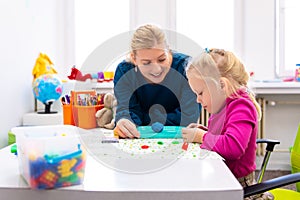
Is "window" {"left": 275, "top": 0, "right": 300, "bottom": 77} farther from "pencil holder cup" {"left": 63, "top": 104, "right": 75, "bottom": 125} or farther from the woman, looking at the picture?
"pencil holder cup" {"left": 63, "top": 104, "right": 75, "bottom": 125}

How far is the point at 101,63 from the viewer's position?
178 cm

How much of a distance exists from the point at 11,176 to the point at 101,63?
1.03 meters

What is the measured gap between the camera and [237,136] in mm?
1076

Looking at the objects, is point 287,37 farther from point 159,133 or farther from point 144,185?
point 144,185

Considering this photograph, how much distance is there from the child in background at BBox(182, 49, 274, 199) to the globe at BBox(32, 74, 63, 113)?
3.61 feet

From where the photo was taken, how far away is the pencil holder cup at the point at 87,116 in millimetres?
1559

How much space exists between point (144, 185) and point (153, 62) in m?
0.73

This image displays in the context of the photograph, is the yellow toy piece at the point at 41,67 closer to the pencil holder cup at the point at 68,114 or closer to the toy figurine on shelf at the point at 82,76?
the toy figurine on shelf at the point at 82,76

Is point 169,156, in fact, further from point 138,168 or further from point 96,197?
point 96,197

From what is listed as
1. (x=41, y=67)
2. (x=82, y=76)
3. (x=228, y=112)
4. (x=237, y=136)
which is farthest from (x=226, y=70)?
(x=41, y=67)

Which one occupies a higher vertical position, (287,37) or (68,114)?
(287,37)

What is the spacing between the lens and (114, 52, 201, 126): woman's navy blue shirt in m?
1.54

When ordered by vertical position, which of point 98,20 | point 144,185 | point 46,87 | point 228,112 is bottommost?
point 144,185

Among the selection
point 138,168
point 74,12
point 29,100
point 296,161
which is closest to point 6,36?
point 29,100
